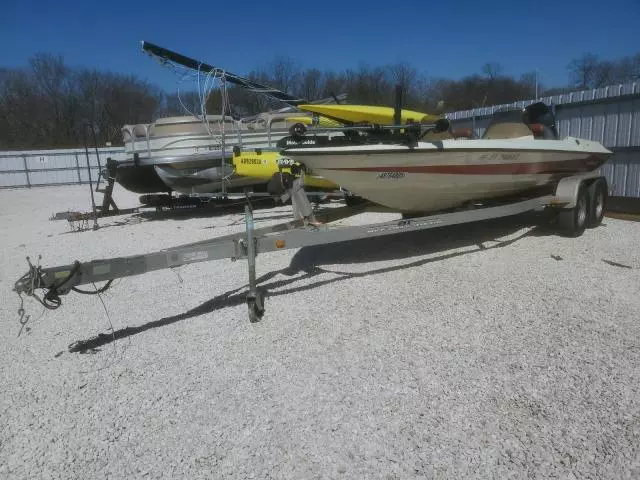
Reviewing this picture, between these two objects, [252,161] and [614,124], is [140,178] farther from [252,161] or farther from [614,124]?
[614,124]

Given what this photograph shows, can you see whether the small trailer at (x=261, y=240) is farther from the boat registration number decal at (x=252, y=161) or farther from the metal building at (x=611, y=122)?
the boat registration number decal at (x=252, y=161)

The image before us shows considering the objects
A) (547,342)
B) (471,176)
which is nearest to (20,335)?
(547,342)

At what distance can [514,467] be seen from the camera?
197 centimetres

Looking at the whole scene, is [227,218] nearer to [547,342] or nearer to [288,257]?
[288,257]

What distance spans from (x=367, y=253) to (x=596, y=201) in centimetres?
344

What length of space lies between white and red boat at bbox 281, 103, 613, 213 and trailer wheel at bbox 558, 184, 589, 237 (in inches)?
19.7

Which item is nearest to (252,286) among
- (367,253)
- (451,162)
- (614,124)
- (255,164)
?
(367,253)

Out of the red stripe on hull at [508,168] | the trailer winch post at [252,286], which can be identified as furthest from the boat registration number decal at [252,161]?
the trailer winch post at [252,286]

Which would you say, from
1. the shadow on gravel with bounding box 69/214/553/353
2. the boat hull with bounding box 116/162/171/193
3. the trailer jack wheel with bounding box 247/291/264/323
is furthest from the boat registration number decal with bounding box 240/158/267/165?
the trailer jack wheel with bounding box 247/291/264/323

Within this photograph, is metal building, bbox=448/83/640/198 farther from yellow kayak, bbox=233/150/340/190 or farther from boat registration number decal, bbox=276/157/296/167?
yellow kayak, bbox=233/150/340/190

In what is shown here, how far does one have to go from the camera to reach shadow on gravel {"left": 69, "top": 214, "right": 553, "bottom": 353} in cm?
376

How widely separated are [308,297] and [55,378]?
2.03 metres

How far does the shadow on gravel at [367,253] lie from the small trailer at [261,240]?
0.38 meters

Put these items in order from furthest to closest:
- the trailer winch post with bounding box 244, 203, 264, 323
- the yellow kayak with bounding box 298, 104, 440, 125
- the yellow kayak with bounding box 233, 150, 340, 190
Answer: the yellow kayak with bounding box 233, 150, 340, 190 → the yellow kayak with bounding box 298, 104, 440, 125 → the trailer winch post with bounding box 244, 203, 264, 323
